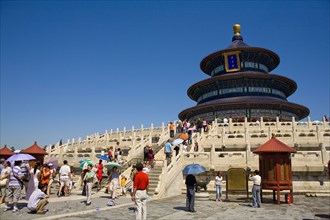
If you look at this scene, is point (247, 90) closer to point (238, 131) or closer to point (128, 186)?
point (238, 131)

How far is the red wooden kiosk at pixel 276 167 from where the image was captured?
13.5 meters

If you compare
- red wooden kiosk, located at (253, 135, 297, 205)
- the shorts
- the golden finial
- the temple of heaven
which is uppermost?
the golden finial

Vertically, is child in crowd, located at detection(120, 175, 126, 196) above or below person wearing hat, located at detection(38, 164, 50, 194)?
below

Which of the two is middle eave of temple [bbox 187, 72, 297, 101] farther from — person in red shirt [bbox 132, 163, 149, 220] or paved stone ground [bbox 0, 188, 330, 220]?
person in red shirt [bbox 132, 163, 149, 220]

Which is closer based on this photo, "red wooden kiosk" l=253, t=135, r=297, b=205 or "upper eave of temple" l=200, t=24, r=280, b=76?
"red wooden kiosk" l=253, t=135, r=297, b=205

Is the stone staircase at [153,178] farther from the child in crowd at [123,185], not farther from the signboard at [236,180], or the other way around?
the signboard at [236,180]

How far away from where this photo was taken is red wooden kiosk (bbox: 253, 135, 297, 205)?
13.5 meters

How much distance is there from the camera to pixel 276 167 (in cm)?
1366

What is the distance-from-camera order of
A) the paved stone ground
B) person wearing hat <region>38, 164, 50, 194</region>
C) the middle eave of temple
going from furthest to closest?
1. the middle eave of temple
2. person wearing hat <region>38, 164, 50, 194</region>
3. the paved stone ground

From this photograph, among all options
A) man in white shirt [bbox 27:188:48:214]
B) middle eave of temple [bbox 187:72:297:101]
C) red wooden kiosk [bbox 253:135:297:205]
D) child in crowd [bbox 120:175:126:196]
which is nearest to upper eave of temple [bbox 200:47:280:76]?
middle eave of temple [bbox 187:72:297:101]

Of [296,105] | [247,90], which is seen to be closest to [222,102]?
[247,90]

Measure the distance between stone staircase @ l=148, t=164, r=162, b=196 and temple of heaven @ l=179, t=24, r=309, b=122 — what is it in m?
23.9

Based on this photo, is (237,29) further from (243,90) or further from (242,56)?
(243,90)

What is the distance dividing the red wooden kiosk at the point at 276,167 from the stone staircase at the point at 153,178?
5.45 metres
